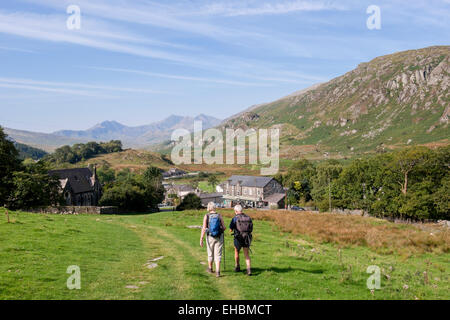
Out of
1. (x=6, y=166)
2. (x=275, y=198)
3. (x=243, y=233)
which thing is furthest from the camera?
(x=275, y=198)

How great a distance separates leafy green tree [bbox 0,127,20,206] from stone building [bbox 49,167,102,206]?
71.8 ft

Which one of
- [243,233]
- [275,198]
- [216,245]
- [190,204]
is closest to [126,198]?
[190,204]

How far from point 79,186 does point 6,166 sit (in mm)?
33953

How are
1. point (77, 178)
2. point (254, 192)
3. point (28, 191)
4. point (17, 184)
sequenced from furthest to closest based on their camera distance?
point (254, 192) → point (77, 178) → point (28, 191) → point (17, 184)

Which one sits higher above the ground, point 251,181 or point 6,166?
point 6,166

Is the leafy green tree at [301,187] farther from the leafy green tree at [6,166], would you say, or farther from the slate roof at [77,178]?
the leafy green tree at [6,166]

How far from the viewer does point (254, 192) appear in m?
122

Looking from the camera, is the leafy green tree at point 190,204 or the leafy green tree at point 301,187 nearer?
the leafy green tree at point 190,204

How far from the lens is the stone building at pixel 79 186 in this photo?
79.1 metres

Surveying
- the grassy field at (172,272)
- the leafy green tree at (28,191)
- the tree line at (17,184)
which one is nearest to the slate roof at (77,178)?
the tree line at (17,184)

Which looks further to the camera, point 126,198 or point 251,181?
point 251,181

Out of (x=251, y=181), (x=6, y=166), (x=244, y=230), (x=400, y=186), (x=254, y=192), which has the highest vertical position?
(x=6, y=166)

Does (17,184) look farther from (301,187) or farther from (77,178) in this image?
(301,187)
